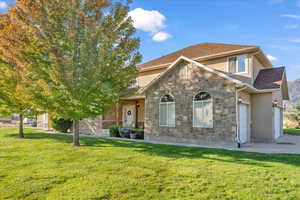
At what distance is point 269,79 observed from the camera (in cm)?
1365

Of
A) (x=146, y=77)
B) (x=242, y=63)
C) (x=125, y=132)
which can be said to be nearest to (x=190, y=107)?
(x=242, y=63)

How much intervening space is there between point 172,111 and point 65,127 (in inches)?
446

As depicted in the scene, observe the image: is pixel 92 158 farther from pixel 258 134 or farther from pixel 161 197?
pixel 258 134

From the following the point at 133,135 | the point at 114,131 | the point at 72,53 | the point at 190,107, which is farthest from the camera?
the point at 114,131

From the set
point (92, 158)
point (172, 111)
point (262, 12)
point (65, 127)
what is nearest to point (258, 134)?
point (172, 111)

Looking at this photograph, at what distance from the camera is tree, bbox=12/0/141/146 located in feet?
29.4

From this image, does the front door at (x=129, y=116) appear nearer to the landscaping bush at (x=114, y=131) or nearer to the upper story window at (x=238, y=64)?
the landscaping bush at (x=114, y=131)

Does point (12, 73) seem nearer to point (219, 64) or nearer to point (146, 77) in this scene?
point (146, 77)

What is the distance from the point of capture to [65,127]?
18.5 m

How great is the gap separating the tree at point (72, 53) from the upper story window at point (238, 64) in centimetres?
803

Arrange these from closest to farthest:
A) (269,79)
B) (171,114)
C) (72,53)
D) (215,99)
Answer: (72,53)
(215,99)
(171,114)
(269,79)

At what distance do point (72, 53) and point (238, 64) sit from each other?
10699 mm

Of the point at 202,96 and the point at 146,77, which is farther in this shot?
the point at 146,77

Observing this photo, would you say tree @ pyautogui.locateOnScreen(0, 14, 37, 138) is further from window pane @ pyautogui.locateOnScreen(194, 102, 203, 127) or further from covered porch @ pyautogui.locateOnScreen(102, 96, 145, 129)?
window pane @ pyautogui.locateOnScreen(194, 102, 203, 127)
